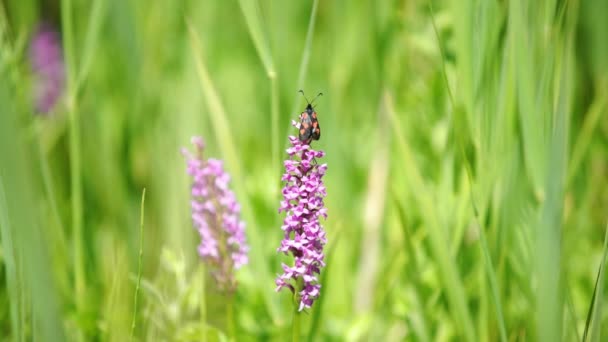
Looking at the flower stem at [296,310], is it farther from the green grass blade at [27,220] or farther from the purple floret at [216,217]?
the green grass blade at [27,220]

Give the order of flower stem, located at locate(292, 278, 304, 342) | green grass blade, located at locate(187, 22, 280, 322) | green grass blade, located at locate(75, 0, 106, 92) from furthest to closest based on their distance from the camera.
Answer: green grass blade, located at locate(75, 0, 106, 92) → green grass blade, located at locate(187, 22, 280, 322) → flower stem, located at locate(292, 278, 304, 342)

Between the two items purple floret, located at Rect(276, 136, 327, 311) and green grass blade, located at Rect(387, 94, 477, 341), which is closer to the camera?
purple floret, located at Rect(276, 136, 327, 311)

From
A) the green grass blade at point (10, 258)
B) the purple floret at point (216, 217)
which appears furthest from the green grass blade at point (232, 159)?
the green grass blade at point (10, 258)

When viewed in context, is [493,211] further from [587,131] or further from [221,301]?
[221,301]

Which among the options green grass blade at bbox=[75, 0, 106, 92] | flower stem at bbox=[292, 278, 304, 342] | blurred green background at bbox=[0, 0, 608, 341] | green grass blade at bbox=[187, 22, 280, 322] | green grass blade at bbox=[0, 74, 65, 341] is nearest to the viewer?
→ green grass blade at bbox=[0, 74, 65, 341]

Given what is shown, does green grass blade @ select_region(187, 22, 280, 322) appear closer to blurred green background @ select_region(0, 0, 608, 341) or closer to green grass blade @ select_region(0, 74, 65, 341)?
blurred green background @ select_region(0, 0, 608, 341)

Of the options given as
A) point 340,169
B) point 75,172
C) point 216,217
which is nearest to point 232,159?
point 216,217

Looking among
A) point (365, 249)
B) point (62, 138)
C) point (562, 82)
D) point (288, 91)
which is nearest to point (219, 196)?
point (562, 82)

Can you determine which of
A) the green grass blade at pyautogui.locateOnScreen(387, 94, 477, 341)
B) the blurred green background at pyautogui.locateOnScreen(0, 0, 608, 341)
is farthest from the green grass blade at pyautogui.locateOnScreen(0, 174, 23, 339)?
the green grass blade at pyautogui.locateOnScreen(387, 94, 477, 341)

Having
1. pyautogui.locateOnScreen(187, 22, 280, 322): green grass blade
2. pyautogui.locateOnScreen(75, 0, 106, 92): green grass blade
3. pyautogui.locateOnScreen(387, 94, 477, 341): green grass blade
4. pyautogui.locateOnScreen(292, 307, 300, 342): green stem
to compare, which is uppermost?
pyautogui.locateOnScreen(75, 0, 106, 92): green grass blade
